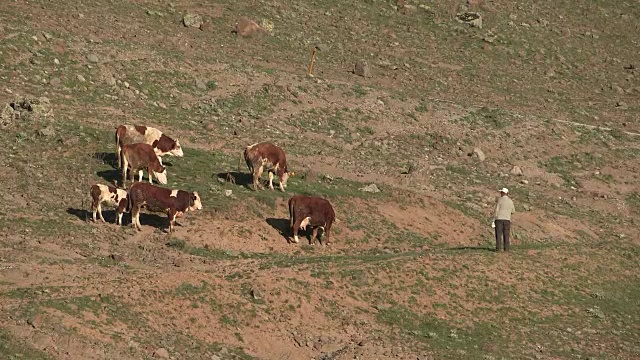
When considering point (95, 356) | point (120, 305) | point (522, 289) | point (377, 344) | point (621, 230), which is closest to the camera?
point (95, 356)

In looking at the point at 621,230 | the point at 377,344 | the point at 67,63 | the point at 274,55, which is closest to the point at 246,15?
the point at 274,55

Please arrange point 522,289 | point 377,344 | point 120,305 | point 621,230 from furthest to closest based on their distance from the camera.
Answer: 1. point 621,230
2. point 522,289
3. point 377,344
4. point 120,305

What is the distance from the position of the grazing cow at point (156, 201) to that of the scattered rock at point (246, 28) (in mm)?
21809

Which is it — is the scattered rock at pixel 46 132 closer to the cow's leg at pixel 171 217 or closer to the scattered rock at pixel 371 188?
the cow's leg at pixel 171 217

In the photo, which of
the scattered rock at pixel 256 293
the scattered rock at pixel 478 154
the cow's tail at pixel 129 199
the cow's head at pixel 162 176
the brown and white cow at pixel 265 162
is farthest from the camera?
the scattered rock at pixel 478 154

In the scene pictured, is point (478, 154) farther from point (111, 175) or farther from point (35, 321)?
point (35, 321)

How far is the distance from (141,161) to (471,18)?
97.2ft

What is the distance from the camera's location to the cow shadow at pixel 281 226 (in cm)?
2878

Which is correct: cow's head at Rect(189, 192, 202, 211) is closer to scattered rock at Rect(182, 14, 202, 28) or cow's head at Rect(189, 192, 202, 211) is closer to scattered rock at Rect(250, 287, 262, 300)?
scattered rock at Rect(250, 287, 262, 300)

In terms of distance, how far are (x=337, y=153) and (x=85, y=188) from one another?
11213mm

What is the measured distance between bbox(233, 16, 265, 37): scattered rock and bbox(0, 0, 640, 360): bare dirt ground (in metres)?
0.53

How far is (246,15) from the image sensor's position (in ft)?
165

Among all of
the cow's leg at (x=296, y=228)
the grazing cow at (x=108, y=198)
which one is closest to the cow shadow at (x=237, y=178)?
the cow's leg at (x=296, y=228)

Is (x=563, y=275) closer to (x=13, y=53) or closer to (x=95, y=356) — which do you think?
(x=95, y=356)
